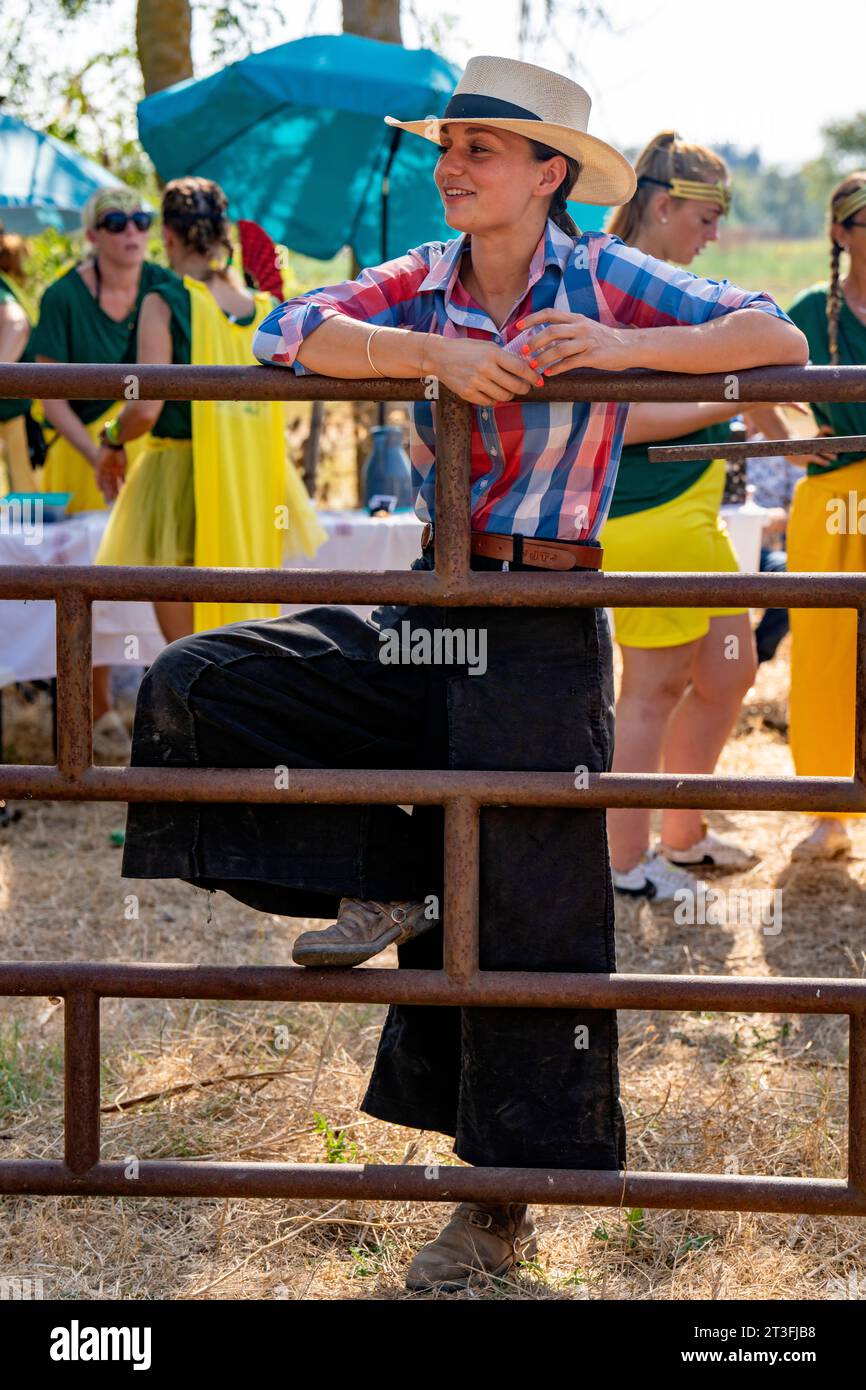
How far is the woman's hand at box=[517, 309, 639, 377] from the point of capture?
1964mm

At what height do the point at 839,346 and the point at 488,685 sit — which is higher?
the point at 839,346

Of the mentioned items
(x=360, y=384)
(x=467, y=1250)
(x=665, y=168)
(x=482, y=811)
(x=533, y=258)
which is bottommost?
(x=467, y=1250)

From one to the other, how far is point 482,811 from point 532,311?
0.74 meters

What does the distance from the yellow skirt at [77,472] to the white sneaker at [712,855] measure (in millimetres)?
2812

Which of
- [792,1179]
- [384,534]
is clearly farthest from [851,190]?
[792,1179]

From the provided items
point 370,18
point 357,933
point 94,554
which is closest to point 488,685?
point 357,933

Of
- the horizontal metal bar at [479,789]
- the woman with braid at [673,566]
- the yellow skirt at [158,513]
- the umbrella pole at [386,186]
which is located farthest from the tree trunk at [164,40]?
the horizontal metal bar at [479,789]

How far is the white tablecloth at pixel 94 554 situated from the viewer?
498 centimetres

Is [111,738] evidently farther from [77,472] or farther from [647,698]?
[647,698]

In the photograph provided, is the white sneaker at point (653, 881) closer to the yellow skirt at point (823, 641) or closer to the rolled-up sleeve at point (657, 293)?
the yellow skirt at point (823, 641)

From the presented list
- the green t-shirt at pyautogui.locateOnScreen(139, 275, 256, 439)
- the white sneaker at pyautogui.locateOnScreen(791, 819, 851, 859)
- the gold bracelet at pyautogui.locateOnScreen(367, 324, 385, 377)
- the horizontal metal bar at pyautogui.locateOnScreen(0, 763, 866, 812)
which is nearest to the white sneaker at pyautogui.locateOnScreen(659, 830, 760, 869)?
the white sneaker at pyautogui.locateOnScreen(791, 819, 851, 859)

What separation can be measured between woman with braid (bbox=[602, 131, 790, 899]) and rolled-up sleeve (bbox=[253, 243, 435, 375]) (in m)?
1.41

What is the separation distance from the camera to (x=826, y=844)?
4.69 meters
